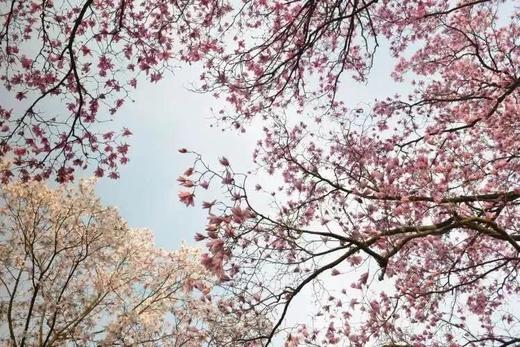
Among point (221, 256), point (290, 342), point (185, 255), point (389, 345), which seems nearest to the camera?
point (221, 256)

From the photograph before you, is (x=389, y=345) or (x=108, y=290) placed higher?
(x=108, y=290)

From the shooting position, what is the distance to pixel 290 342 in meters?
5.81

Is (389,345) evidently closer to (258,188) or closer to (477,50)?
(258,188)

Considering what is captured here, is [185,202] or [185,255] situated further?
[185,255]

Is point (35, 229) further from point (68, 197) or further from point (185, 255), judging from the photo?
point (185, 255)

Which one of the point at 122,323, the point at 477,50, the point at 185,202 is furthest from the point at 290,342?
the point at 122,323

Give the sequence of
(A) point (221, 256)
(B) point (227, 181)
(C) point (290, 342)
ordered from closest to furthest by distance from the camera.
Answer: (A) point (221, 256) < (B) point (227, 181) < (C) point (290, 342)

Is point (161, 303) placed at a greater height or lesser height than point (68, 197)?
lesser

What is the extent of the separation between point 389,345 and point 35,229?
1287 centimetres

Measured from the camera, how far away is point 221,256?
4023 millimetres

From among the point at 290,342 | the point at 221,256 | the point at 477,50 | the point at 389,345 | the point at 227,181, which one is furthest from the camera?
the point at 477,50

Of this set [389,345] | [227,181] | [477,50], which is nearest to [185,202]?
[227,181]

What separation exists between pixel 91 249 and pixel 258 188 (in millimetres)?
10461

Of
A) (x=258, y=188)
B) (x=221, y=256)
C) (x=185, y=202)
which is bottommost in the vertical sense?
(x=221, y=256)
